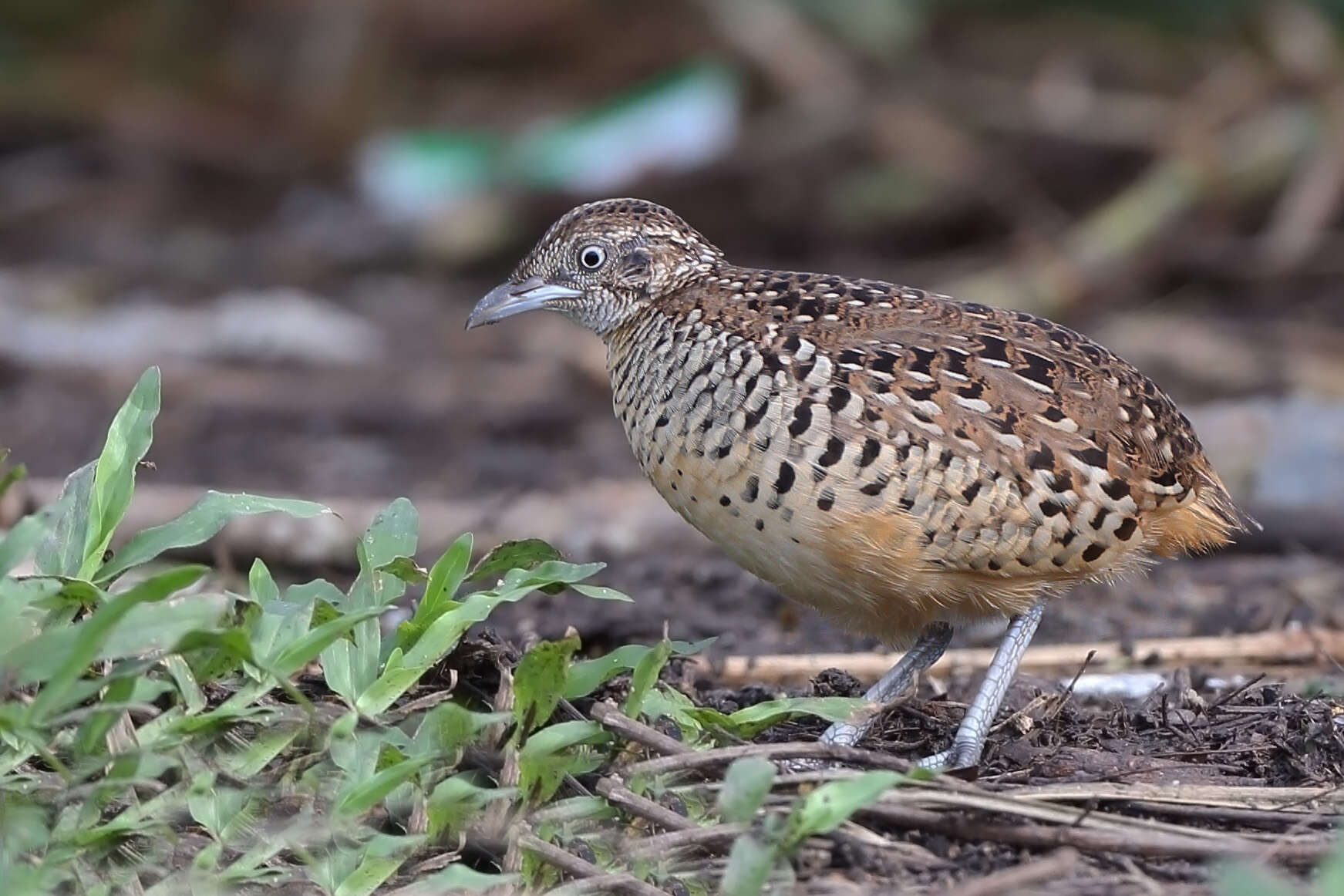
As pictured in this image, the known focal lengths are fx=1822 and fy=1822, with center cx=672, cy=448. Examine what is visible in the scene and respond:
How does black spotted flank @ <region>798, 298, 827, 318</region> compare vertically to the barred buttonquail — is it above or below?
above

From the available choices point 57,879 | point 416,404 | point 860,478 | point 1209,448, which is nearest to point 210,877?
point 57,879

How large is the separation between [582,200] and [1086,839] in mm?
9311

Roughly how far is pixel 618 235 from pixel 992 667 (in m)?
1.60

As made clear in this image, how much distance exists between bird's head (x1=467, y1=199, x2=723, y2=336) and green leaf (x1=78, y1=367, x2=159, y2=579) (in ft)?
3.90

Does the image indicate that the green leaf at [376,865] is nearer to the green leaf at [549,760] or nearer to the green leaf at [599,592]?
the green leaf at [549,760]

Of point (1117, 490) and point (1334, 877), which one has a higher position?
point (1117, 490)

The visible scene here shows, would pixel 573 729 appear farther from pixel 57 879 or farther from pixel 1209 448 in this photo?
pixel 1209 448

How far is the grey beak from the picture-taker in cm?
525

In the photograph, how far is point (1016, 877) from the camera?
338 cm

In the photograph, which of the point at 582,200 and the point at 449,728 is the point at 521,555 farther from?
the point at 582,200

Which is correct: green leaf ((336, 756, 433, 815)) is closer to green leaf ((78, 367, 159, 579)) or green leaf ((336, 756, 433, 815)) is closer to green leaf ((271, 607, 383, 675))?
green leaf ((271, 607, 383, 675))

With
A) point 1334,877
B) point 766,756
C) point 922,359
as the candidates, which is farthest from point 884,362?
point 1334,877

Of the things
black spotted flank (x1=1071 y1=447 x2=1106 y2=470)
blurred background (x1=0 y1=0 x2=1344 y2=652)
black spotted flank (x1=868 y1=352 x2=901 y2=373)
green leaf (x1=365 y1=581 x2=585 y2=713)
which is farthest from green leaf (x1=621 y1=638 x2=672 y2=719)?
blurred background (x1=0 y1=0 x2=1344 y2=652)

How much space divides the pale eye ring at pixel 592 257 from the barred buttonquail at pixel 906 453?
10.4 inches
